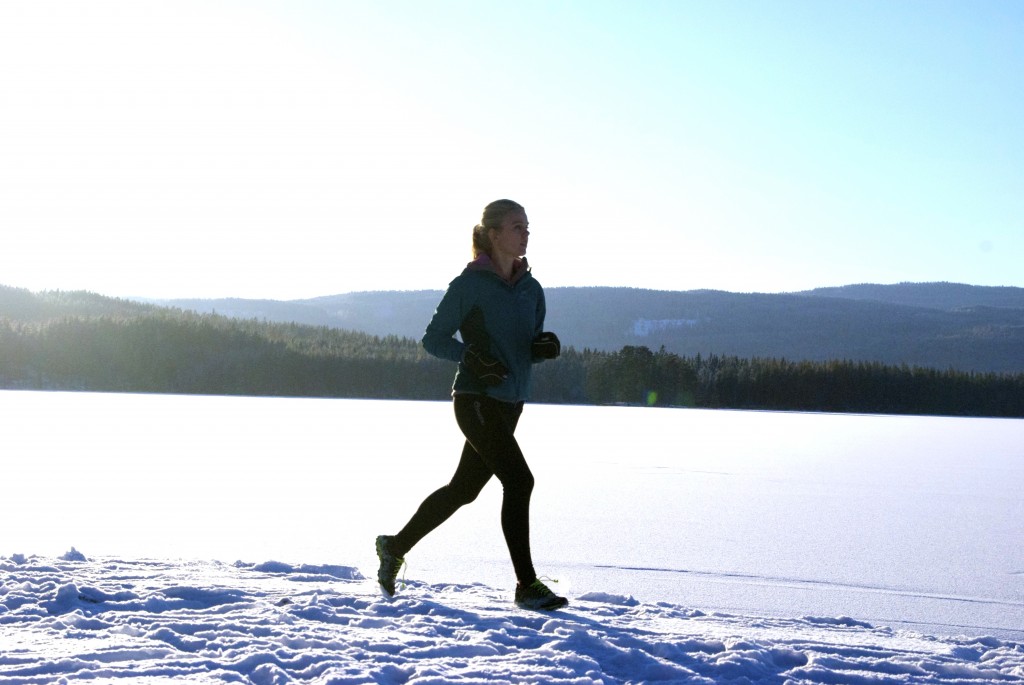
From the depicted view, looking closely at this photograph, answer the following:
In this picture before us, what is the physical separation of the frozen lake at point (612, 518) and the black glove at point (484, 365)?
100 centimetres

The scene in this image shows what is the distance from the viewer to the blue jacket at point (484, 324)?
12.6 ft

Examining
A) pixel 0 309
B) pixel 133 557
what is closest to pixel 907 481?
pixel 133 557

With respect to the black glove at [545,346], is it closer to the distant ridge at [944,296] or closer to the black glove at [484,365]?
the black glove at [484,365]

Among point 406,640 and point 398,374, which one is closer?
point 406,640

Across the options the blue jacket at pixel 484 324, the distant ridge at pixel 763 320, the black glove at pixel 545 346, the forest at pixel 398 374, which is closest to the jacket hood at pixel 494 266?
the blue jacket at pixel 484 324

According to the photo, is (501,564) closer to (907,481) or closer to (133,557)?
(133,557)

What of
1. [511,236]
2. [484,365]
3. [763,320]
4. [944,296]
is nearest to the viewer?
[484,365]

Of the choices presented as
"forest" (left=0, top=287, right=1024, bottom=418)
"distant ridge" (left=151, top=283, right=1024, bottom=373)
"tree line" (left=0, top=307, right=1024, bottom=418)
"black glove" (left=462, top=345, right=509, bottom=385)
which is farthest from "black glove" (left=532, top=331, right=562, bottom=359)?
"distant ridge" (left=151, top=283, right=1024, bottom=373)

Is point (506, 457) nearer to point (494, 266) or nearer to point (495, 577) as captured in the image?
point (494, 266)

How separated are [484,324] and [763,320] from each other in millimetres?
166954

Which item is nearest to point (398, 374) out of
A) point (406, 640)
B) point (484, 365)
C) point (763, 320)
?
point (484, 365)

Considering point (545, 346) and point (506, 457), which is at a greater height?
point (545, 346)

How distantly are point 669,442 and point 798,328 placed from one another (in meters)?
149

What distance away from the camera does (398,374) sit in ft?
235
